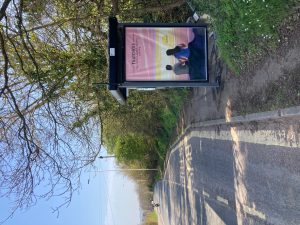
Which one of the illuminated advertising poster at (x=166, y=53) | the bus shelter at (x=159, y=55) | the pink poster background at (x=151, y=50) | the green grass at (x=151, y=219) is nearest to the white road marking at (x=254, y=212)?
the bus shelter at (x=159, y=55)

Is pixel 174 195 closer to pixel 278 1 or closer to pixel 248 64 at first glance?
pixel 248 64

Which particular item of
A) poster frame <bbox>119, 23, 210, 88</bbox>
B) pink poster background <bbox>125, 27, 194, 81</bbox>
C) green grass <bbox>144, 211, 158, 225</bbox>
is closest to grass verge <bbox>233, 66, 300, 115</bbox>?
poster frame <bbox>119, 23, 210, 88</bbox>

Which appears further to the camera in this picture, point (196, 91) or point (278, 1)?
point (196, 91)

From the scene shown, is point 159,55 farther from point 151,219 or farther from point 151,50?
point 151,219

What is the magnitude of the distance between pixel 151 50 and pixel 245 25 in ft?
10.4

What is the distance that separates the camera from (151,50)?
1204 centimetres

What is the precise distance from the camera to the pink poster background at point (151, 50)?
11844 mm

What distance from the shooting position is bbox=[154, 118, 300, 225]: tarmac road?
8.68 metres

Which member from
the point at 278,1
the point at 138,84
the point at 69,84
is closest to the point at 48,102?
the point at 69,84

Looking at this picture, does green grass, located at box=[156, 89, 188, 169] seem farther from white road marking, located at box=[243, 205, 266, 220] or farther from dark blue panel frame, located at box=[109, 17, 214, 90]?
white road marking, located at box=[243, 205, 266, 220]

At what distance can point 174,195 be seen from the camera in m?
28.1

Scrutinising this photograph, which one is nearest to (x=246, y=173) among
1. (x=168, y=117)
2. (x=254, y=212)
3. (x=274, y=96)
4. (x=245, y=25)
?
(x=254, y=212)

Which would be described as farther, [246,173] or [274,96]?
[246,173]

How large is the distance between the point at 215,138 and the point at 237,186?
275 centimetres
